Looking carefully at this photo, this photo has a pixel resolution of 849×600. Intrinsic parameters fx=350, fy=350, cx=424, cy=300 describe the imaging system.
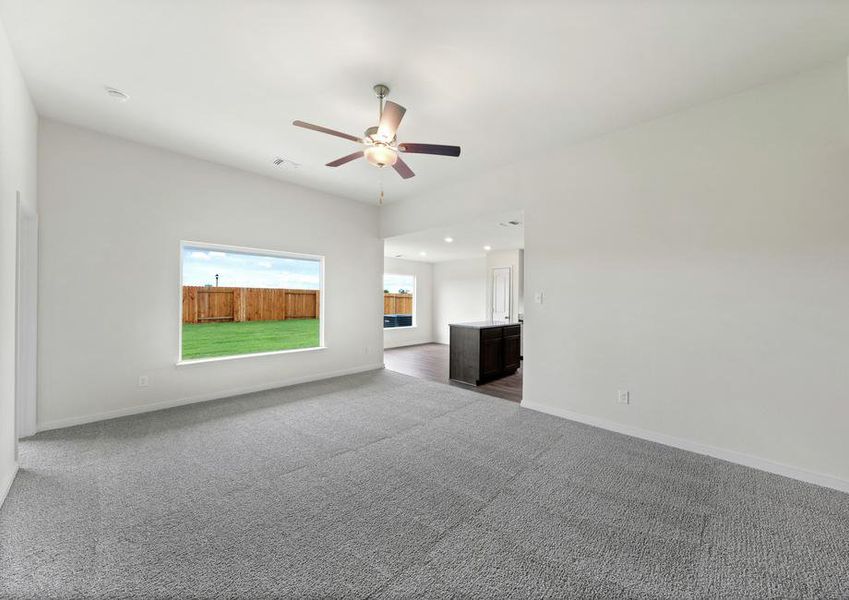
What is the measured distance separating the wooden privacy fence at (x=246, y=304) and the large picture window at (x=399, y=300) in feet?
12.1

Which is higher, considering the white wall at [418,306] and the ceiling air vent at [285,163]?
the ceiling air vent at [285,163]

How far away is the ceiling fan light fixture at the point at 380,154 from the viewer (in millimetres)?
2697

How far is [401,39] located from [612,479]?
129 inches

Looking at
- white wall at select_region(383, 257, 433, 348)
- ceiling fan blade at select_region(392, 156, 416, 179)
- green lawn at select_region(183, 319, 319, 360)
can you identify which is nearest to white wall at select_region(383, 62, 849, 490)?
ceiling fan blade at select_region(392, 156, 416, 179)

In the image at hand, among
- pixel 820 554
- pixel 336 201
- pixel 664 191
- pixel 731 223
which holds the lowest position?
pixel 820 554

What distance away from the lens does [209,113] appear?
3139 millimetres

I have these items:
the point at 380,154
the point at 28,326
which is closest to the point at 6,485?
the point at 28,326

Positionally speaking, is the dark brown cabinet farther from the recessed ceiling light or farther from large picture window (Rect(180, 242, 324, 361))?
the recessed ceiling light

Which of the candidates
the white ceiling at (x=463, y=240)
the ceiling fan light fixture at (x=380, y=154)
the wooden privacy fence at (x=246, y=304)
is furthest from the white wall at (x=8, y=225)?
the white ceiling at (x=463, y=240)

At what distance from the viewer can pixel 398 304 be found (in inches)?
384

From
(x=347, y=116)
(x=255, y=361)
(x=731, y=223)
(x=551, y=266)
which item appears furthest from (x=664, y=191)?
(x=255, y=361)

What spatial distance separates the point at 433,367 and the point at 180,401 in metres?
3.91

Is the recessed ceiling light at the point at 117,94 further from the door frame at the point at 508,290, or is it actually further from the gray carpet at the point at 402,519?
the door frame at the point at 508,290

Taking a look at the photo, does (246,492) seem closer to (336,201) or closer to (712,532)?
(712,532)
